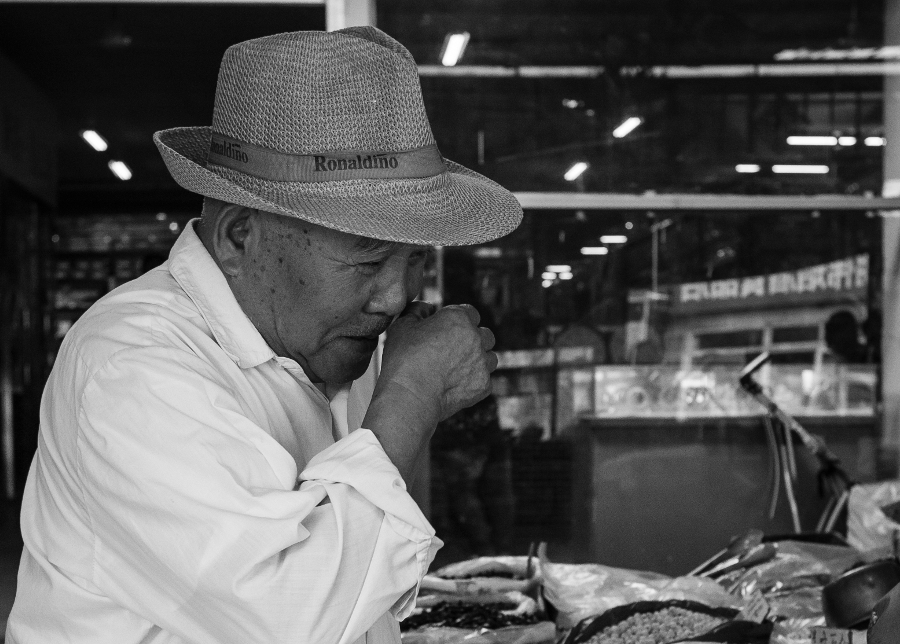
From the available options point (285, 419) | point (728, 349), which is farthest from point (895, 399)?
point (285, 419)

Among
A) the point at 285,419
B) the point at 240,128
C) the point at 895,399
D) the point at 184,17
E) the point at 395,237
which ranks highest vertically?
the point at 184,17

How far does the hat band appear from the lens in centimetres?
97

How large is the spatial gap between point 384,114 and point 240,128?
0.14 metres

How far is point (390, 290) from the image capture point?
40.1 inches

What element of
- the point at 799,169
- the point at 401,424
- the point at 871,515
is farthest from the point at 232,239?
the point at 799,169

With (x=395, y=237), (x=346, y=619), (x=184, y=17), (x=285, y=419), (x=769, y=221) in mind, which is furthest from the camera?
(x=184, y=17)

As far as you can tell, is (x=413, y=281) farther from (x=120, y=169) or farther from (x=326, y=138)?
(x=120, y=169)

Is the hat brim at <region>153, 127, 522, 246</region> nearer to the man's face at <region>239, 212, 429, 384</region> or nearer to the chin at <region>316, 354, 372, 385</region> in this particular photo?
the man's face at <region>239, 212, 429, 384</region>

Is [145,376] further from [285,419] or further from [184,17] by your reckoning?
[184,17]

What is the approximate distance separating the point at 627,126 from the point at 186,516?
380cm

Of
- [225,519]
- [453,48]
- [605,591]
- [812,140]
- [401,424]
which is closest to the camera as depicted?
[225,519]

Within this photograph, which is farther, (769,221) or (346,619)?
(769,221)

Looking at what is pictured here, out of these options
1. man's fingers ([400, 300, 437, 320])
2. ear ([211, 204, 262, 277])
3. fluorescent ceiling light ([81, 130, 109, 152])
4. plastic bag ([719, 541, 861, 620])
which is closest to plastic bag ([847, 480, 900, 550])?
plastic bag ([719, 541, 861, 620])

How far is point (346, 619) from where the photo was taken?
2.72ft
